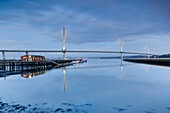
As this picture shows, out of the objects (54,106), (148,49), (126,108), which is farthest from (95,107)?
(148,49)

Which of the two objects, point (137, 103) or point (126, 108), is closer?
point (126, 108)

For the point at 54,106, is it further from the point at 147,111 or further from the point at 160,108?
the point at 160,108

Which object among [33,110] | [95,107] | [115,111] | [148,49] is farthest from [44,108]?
[148,49]

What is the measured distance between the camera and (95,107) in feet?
28.3

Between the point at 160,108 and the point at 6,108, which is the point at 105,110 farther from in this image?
the point at 6,108

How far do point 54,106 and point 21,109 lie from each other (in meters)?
2.16

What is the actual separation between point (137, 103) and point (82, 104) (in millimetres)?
4173

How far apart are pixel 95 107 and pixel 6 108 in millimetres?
6070

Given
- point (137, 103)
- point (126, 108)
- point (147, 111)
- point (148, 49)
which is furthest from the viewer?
point (148, 49)

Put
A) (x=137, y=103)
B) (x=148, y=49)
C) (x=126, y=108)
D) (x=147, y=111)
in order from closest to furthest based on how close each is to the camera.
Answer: (x=147, y=111)
(x=126, y=108)
(x=137, y=103)
(x=148, y=49)

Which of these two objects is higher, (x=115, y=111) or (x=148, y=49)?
(x=148, y=49)

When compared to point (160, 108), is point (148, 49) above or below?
above

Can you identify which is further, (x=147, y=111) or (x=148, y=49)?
(x=148, y=49)

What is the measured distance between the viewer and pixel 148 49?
120375 mm
